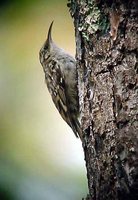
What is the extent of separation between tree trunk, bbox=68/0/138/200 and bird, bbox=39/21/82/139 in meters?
1.24

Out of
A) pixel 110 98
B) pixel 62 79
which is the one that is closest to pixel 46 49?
pixel 62 79

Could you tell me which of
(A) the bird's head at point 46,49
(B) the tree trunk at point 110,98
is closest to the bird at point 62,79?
(A) the bird's head at point 46,49

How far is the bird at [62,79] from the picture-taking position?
12.8 feet

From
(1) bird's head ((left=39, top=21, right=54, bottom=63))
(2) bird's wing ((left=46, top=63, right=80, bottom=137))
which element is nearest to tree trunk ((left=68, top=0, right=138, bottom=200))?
(2) bird's wing ((left=46, top=63, right=80, bottom=137))

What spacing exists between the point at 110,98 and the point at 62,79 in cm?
176

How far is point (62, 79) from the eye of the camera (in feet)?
13.4

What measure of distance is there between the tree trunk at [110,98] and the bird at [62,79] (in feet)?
4.06

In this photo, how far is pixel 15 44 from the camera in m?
3.64

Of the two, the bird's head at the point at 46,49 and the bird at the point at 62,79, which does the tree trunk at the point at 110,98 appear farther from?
the bird's head at the point at 46,49

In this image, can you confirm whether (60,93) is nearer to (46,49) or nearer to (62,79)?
(62,79)

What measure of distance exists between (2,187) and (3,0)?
2.45ft

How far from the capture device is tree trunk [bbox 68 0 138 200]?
224cm

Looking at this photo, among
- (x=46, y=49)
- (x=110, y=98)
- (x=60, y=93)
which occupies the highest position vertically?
(x=46, y=49)

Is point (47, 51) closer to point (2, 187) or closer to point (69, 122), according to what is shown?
point (69, 122)
